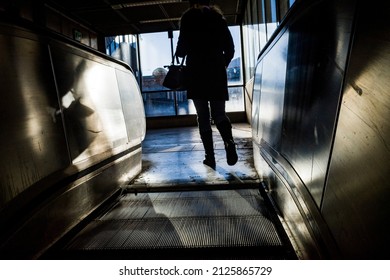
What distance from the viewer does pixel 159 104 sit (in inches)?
404

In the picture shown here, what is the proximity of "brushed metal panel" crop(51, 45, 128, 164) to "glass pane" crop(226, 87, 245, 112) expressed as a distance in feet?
25.4

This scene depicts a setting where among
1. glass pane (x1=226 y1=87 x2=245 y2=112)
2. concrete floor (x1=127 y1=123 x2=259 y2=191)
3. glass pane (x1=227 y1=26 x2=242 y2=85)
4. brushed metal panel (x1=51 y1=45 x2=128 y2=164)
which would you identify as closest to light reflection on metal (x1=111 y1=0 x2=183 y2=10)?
glass pane (x1=227 y1=26 x2=242 y2=85)

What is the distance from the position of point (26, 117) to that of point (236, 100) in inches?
356

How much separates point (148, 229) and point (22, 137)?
822 millimetres

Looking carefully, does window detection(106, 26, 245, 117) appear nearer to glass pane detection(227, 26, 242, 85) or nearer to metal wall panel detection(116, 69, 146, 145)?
glass pane detection(227, 26, 242, 85)

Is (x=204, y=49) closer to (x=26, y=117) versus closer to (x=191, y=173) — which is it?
(x=191, y=173)

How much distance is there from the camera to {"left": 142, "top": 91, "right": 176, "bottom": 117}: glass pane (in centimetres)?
1021

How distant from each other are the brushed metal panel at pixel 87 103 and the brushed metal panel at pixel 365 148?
1.55 m

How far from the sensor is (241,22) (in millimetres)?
9711

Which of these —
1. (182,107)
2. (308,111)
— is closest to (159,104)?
(182,107)

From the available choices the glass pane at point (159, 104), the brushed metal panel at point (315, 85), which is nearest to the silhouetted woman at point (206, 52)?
the brushed metal panel at point (315, 85)

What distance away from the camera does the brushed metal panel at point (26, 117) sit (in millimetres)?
1286

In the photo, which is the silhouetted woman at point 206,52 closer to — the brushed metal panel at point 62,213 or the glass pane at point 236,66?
the brushed metal panel at point 62,213

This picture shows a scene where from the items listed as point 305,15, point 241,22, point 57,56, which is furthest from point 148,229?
point 241,22
